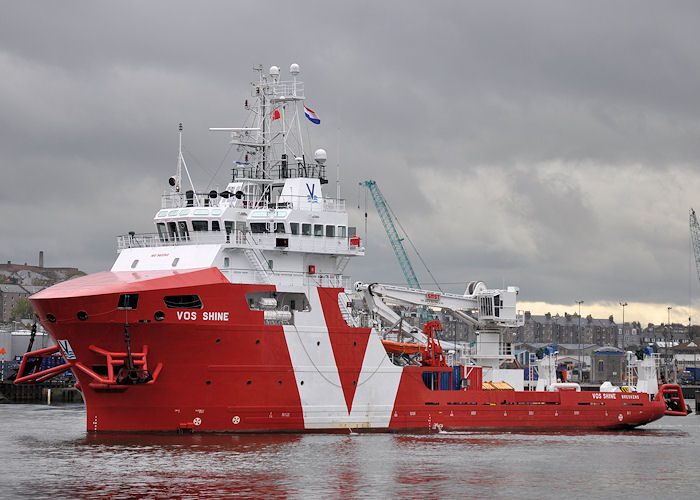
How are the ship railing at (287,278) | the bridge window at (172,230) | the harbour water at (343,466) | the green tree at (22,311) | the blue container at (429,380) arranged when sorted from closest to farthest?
the harbour water at (343,466) → the ship railing at (287,278) → the bridge window at (172,230) → the blue container at (429,380) → the green tree at (22,311)

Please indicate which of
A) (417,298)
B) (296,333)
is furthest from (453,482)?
(417,298)

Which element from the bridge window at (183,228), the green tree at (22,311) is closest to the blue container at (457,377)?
the bridge window at (183,228)

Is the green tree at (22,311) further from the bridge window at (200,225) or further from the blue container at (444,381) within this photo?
the blue container at (444,381)

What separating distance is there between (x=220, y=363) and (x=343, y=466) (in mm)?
6055

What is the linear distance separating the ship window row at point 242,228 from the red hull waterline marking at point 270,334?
2.2 inches

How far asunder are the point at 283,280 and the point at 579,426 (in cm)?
1379

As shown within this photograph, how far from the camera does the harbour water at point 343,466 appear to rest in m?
25.3

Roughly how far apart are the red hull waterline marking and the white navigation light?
11 centimetres

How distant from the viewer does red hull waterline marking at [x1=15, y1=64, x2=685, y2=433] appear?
31.8 meters

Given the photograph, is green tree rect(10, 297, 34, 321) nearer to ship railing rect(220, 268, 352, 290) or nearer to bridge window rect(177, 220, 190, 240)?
bridge window rect(177, 220, 190, 240)

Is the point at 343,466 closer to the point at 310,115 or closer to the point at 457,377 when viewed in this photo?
the point at 457,377

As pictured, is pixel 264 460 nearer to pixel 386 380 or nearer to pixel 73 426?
pixel 386 380

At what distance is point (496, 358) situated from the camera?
41188 millimetres

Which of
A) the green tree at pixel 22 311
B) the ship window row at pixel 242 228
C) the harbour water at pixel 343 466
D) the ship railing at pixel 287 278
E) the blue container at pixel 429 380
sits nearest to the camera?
the harbour water at pixel 343 466
